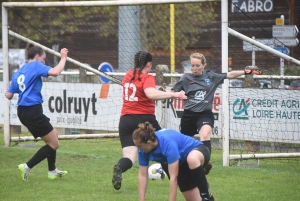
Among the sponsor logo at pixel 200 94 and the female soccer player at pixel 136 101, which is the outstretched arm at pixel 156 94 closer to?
the female soccer player at pixel 136 101

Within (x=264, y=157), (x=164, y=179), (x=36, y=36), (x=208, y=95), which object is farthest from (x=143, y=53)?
(x=36, y=36)

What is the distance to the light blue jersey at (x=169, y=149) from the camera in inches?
275

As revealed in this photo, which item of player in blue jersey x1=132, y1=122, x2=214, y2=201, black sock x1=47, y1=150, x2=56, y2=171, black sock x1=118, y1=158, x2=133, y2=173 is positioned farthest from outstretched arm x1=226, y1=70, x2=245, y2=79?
black sock x1=47, y1=150, x2=56, y2=171

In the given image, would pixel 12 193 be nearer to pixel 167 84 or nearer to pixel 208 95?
pixel 208 95

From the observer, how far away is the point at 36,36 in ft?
101

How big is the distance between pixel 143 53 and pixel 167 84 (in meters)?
6.04

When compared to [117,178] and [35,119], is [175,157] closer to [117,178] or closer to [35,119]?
[117,178]

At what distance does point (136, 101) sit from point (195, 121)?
4.72 feet

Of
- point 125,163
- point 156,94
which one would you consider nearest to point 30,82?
point 125,163

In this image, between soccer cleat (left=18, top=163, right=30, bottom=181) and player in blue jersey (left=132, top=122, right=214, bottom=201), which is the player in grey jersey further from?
soccer cleat (left=18, top=163, right=30, bottom=181)

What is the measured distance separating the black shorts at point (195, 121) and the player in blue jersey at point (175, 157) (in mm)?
→ 2333

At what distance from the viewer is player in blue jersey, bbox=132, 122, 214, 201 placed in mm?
6930

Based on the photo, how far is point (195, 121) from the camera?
32.7 feet

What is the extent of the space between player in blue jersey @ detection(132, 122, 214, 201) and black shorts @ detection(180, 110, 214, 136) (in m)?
2.33
